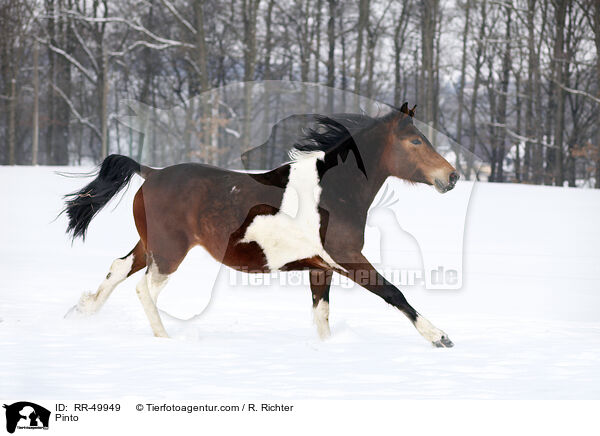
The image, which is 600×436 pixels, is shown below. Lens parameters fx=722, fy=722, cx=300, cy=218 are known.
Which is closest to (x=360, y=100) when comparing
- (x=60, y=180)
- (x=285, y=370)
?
(x=285, y=370)

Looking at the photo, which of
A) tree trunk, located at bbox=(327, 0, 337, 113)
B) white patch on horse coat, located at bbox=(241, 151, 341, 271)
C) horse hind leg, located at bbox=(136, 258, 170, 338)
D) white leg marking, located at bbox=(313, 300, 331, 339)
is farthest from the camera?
tree trunk, located at bbox=(327, 0, 337, 113)

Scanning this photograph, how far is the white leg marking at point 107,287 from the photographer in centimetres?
492

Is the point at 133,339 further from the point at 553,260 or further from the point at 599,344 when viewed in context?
the point at 553,260

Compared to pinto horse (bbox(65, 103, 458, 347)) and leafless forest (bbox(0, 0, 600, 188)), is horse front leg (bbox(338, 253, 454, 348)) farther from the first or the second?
leafless forest (bbox(0, 0, 600, 188))

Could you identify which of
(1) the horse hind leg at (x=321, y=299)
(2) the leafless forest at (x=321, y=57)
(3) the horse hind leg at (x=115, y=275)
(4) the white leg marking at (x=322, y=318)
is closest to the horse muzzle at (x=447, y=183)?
(1) the horse hind leg at (x=321, y=299)

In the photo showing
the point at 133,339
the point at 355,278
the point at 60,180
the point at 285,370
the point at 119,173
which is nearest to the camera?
the point at 285,370

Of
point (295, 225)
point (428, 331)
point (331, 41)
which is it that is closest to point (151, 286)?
point (295, 225)

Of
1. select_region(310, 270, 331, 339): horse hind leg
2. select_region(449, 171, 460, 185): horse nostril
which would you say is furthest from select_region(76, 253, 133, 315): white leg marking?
select_region(449, 171, 460, 185): horse nostril

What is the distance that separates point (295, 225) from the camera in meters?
4.23

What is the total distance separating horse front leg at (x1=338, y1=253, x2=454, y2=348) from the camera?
4.27 meters

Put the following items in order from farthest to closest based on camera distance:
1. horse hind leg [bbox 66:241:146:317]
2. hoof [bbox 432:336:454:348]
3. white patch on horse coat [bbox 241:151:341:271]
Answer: horse hind leg [bbox 66:241:146:317] → hoof [bbox 432:336:454:348] → white patch on horse coat [bbox 241:151:341:271]

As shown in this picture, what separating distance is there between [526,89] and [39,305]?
21.8 m

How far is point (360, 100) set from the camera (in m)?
4.59

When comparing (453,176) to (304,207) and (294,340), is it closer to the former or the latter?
(304,207)
